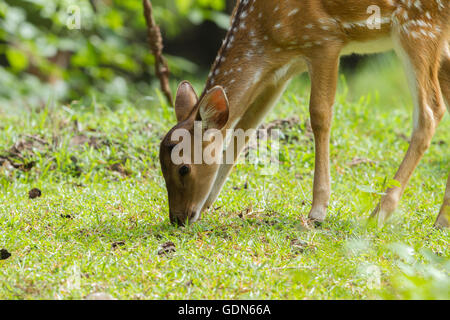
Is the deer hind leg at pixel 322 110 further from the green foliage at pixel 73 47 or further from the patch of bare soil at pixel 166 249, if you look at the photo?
the green foliage at pixel 73 47

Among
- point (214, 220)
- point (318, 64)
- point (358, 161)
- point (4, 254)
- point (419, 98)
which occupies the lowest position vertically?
point (358, 161)

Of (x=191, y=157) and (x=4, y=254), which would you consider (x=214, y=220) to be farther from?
(x=4, y=254)

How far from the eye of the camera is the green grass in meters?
3.12

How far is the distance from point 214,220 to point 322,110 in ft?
3.62

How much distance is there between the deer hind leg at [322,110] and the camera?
441 centimetres

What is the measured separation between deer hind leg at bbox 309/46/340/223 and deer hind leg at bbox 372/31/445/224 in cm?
40

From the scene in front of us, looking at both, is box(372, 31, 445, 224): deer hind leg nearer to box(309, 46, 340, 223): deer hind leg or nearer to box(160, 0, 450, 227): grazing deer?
box(160, 0, 450, 227): grazing deer

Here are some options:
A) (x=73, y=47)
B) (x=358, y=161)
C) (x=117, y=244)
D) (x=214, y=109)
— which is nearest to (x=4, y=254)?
(x=117, y=244)

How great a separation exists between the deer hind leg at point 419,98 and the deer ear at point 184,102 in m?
1.55

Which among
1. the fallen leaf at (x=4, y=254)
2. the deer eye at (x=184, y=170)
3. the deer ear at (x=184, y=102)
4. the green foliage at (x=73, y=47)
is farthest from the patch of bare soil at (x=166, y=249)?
the green foliage at (x=73, y=47)

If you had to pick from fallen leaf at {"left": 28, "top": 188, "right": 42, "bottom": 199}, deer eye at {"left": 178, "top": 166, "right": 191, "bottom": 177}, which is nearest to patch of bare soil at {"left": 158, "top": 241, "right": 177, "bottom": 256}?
deer eye at {"left": 178, "top": 166, "right": 191, "bottom": 177}

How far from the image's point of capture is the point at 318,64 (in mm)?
4426
